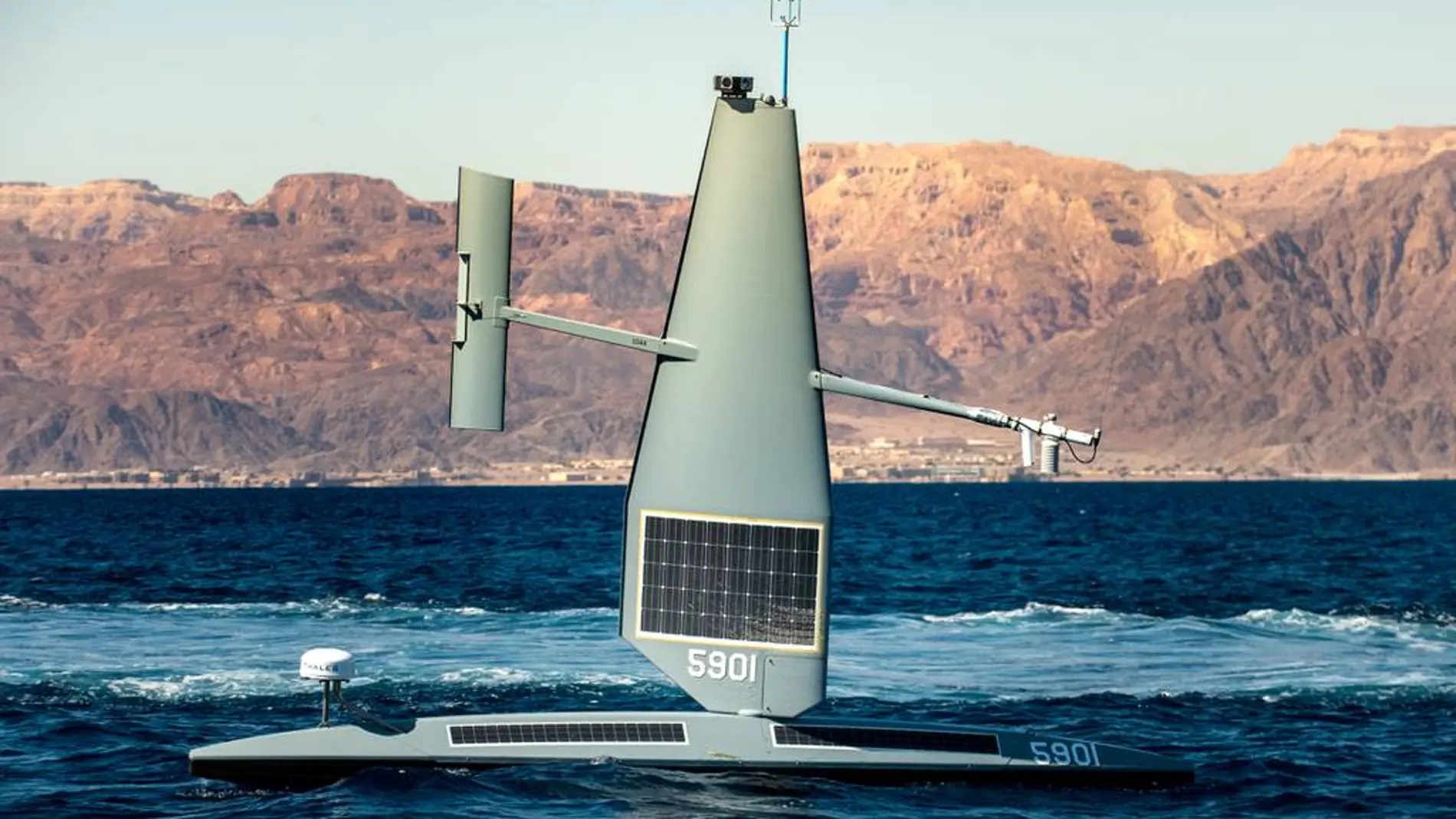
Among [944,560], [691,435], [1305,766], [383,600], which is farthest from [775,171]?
[944,560]

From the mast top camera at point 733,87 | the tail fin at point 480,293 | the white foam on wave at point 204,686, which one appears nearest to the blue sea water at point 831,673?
the white foam on wave at point 204,686

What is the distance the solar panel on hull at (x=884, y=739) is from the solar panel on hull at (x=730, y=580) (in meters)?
1.64

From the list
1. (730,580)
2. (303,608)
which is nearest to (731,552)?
(730,580)

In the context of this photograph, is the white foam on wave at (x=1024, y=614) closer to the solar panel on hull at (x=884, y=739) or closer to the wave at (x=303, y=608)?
the wave at (x=303, y=608)

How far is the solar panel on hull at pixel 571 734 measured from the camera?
39.0 m

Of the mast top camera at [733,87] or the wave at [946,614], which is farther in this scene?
the wave at [946,614]

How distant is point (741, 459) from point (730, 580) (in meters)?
2.09

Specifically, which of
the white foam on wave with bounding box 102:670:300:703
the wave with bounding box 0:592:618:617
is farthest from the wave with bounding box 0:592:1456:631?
the white foam on wave with bounding box 102:670:300:703

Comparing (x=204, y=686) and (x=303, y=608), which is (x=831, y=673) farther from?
(x=303, y=608)

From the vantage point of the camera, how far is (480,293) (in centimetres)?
3734

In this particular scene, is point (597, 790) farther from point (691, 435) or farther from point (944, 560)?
point (944, 560)

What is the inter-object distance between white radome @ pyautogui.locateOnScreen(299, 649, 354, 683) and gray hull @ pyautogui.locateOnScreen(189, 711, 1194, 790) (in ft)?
5.56

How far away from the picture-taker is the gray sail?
3856 cm

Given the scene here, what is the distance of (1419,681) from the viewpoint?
58.5m
